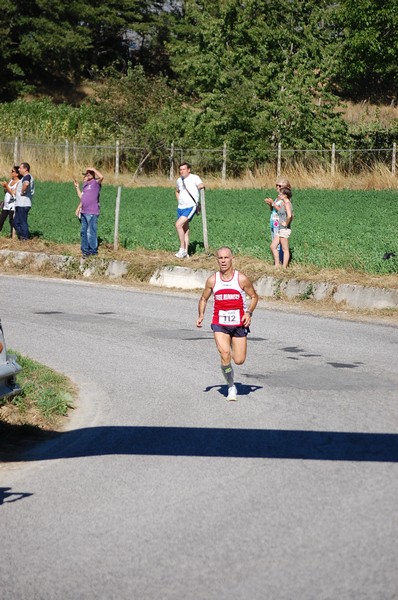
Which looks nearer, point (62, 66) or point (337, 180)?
point (337, 180)

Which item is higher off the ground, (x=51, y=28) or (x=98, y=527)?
(x=51, y=28)

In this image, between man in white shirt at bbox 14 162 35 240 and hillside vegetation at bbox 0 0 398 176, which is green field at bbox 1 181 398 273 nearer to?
man in white shirt at bbox 14 162 35 240

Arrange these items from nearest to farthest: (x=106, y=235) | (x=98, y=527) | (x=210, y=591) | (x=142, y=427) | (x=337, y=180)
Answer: (x=210, y=591) < (x=98, y=527) < (x=142, y=427) < (x=106, y=235) < (x=337, y=180)

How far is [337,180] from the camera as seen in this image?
4053cm

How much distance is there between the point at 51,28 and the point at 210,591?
2956 inches

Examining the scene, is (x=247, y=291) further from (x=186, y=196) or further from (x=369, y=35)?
(x=369, y=35)

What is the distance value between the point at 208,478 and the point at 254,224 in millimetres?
18562

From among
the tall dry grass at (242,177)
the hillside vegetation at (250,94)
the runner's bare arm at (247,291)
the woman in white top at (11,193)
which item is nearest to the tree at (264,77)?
the hillside vegetation at (250,94)

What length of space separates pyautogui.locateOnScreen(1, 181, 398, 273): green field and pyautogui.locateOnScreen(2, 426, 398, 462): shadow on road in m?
10.0

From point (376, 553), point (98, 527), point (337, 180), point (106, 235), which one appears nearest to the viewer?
point (376, 553)

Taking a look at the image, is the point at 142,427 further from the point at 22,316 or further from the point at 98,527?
the point at 22,316

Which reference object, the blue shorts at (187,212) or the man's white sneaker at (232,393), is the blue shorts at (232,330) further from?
the blue shorts at (187,212)

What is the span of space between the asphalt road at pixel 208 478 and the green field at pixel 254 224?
5.89m

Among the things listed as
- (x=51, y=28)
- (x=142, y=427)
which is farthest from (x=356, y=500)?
(x=51, y=28)
